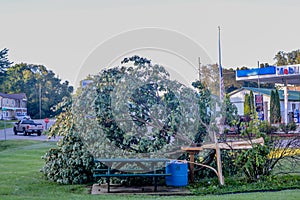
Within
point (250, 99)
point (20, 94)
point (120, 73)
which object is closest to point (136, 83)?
point (120, 73)

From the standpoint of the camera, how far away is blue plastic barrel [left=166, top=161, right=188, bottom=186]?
9.91 meters

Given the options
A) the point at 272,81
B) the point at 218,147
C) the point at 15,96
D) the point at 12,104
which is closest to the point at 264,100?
the point at 272,81

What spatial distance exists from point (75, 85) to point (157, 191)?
402 centimetres

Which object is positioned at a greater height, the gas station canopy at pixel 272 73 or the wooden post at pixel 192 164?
the gas station canopy at pixel 272 73

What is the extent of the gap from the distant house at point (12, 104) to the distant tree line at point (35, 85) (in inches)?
68.1

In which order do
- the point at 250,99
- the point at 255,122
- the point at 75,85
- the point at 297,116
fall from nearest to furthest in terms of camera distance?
the point at 255,122 → the point at 75,85 → the point at 250,99 → the point at 297,116

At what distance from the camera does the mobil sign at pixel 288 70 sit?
98.0ft

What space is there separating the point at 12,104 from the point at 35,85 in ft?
17.7

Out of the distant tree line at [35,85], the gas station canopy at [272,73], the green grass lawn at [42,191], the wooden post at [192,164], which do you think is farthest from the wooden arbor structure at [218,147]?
the distant tree line at [35,85]

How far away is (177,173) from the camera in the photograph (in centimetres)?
991

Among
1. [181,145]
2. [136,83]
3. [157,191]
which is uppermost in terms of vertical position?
[136,83]

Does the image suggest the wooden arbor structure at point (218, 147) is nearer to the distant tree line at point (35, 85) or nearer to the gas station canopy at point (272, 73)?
the gas station canopy at point (272, 73)

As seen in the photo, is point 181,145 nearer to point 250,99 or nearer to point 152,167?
point 152,167

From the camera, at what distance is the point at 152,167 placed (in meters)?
10.3
